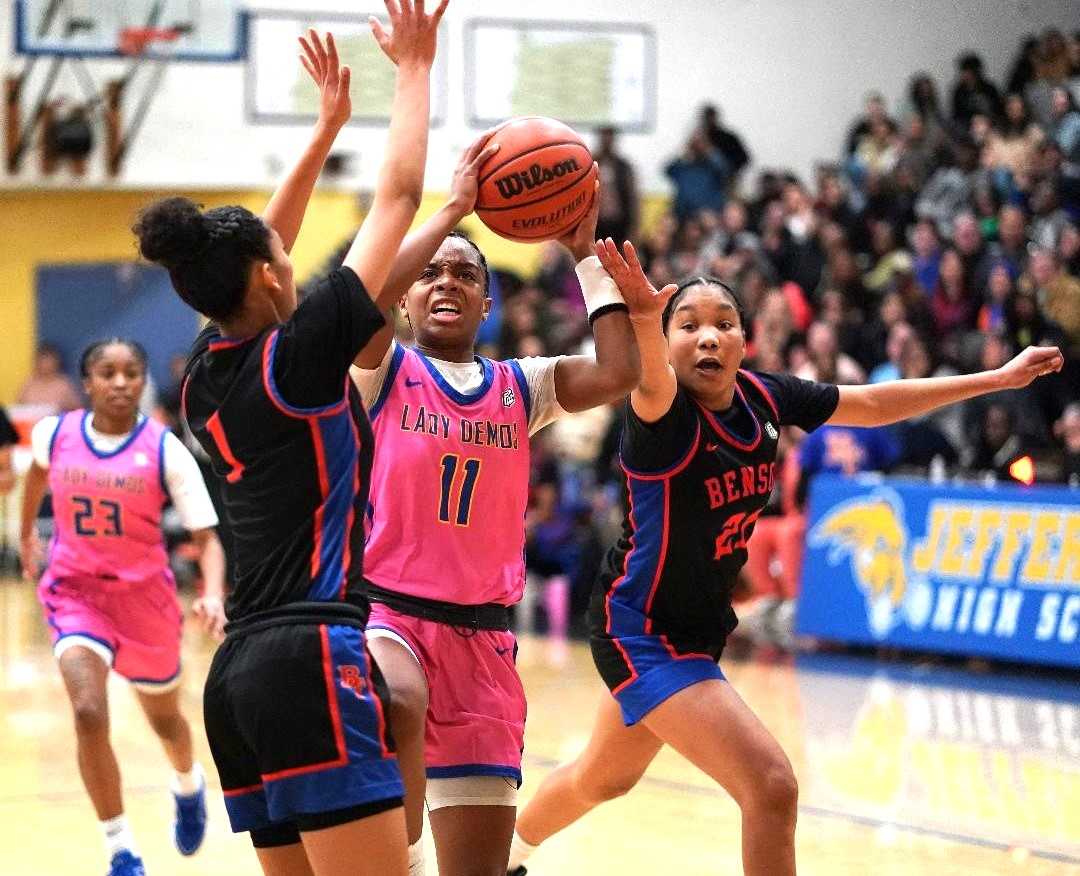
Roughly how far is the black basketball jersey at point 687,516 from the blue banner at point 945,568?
18.9ft

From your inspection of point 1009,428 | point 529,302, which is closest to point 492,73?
point 529,302

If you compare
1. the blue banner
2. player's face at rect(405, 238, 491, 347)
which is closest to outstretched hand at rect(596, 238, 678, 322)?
player's face at rect(405, 238, 491, 347)

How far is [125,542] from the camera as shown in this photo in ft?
20.7

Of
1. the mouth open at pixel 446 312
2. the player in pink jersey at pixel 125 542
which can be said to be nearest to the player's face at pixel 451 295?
the mouth open at pixel 446 312

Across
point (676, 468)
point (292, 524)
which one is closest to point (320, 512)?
point (292, 524)

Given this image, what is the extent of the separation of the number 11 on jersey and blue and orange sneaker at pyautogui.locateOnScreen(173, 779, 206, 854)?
8.46ft

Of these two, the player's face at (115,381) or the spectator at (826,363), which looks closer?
the player's face at (115,381)

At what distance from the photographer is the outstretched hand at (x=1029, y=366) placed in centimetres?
500

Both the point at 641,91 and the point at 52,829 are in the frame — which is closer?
the point at 52,829

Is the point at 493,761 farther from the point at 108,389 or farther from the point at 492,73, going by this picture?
the point at 492,73

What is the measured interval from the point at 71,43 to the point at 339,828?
552 inches

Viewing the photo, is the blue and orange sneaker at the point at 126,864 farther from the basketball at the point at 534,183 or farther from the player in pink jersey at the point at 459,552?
the basketball at the point at 534,183

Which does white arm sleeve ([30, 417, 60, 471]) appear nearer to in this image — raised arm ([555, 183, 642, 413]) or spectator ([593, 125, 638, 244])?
raised arm ([555, 183, 642, 413])

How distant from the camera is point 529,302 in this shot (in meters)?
14.9
